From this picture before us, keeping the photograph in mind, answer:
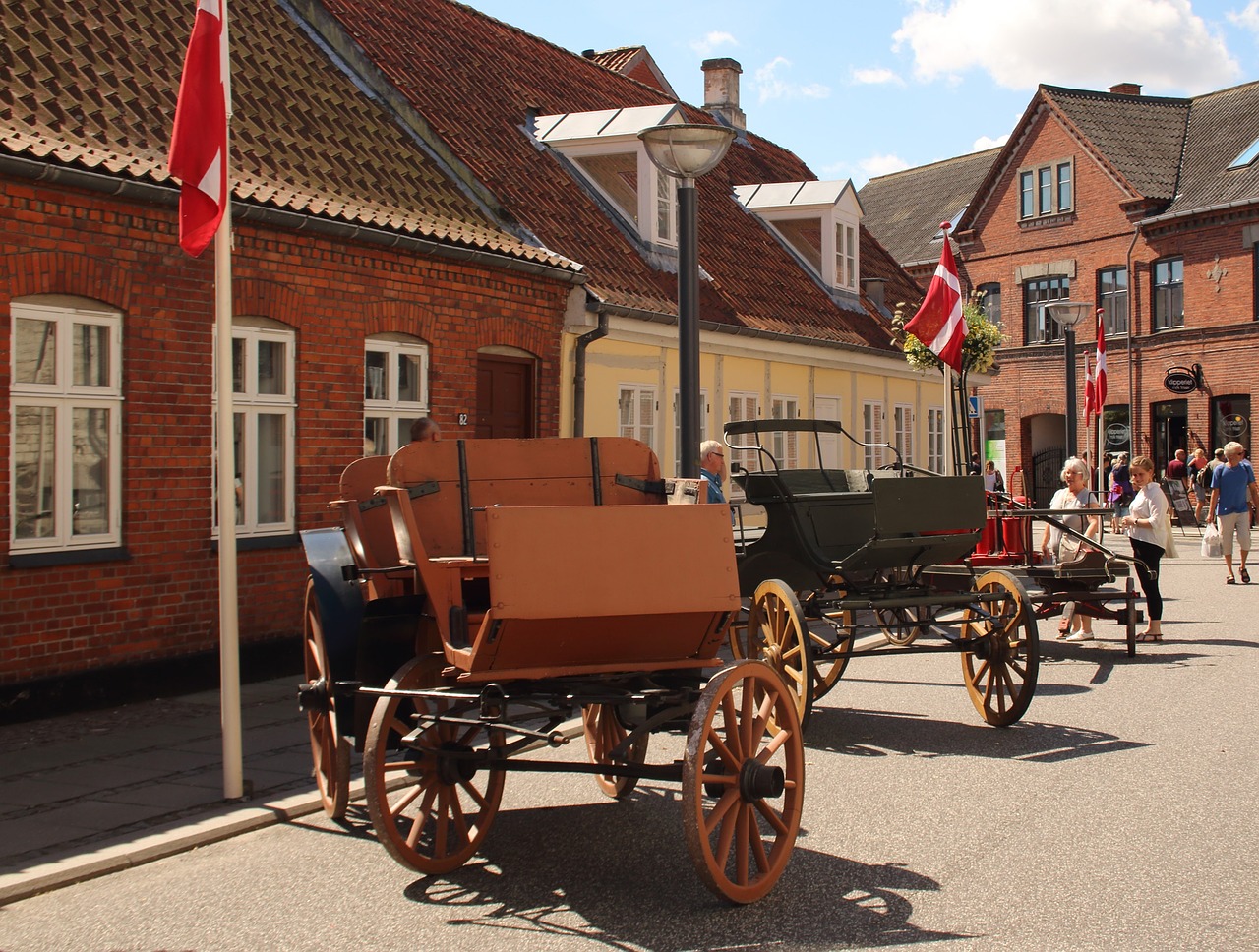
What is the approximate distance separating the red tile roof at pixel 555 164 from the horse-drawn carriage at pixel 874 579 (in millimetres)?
6198

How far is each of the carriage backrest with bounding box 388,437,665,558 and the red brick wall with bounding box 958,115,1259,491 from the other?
2966 centimetres

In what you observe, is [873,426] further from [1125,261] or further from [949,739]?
[1125,261]

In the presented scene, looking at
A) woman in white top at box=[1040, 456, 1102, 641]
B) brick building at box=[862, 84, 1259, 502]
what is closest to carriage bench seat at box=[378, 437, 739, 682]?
woman in white top at box=[1040, 456, 1102, 641]

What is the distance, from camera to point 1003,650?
8617 mm

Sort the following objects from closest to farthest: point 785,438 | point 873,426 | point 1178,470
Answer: point 785,438
point 873,426
point 1178,470

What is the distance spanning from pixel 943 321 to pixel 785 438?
17.4ft

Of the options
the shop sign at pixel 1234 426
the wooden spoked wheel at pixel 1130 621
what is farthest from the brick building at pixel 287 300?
the shop sign at pixel 1234 426

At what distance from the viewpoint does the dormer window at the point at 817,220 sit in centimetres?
2283

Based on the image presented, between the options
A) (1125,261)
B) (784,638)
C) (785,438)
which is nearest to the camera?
(784,638)

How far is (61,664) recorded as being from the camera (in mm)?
9078

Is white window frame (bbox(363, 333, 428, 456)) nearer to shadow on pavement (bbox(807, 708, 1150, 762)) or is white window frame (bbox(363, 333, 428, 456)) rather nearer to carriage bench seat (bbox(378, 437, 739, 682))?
shadow on pavement (bbox(807, 708, 1150, 762))

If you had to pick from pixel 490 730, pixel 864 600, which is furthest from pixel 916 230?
pixel 490 730

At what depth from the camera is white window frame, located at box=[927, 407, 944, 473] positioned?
84.1ft

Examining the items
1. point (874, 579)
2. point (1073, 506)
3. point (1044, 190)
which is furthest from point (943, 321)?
point (1044, 190)
